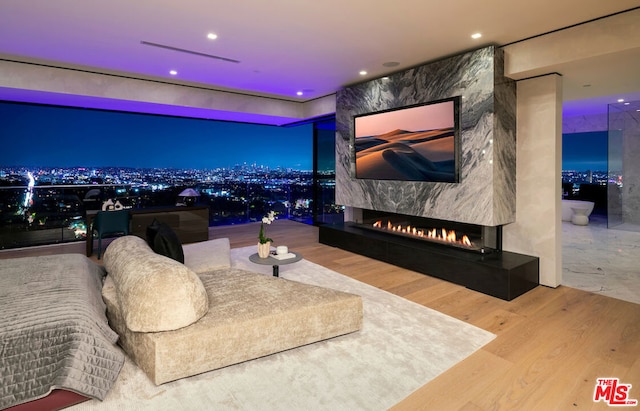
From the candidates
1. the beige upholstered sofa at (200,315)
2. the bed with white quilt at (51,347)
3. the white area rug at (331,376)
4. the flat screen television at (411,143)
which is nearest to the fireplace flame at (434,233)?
the flat screen television at (411,143)

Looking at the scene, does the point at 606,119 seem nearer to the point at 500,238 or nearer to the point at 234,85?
the point at 500,238

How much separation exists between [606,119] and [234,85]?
7938 mm

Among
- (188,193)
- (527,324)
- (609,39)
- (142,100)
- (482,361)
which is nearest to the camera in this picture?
(482,361)

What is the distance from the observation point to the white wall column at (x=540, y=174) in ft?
12.4

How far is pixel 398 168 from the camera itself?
4984 millimetres

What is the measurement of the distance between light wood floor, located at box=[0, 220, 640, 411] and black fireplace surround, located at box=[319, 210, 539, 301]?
13 centimetres

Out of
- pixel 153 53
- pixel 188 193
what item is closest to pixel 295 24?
pixel 153 53

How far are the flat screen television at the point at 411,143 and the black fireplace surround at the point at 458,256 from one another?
0.68 metres

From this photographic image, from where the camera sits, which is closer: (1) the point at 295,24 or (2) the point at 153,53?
(1) the point at 295,24

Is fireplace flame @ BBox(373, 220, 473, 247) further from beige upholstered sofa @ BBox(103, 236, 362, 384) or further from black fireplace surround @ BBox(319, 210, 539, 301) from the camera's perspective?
beige upholstered sofa @ BBox(103, 236, 362, 384)

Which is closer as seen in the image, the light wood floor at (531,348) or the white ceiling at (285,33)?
the light wood floor at (531,348)

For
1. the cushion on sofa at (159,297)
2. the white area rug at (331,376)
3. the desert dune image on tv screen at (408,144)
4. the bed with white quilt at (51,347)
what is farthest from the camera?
the desert dune image on tv screen at (408,144)

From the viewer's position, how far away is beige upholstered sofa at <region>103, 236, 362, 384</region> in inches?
81.0

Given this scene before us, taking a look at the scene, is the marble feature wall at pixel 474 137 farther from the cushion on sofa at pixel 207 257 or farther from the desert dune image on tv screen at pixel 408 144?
the cushion on sofa at pixel 207 257
